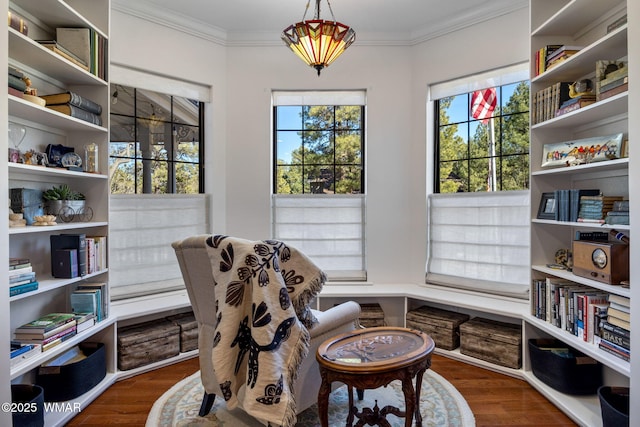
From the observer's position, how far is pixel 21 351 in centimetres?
197

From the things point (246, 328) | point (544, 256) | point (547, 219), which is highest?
point (547, 219)

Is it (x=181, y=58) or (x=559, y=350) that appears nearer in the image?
(x=559, y=350)

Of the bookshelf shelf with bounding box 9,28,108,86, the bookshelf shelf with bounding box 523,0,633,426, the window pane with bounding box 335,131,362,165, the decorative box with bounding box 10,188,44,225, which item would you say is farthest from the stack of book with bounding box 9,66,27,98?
the bookshelf shelf with bounding box 523,0,633,426

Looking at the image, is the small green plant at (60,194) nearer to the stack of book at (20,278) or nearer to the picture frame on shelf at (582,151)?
the stack of book at (20,278)

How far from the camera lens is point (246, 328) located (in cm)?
190

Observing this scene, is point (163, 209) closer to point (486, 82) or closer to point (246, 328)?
point (246, 328)

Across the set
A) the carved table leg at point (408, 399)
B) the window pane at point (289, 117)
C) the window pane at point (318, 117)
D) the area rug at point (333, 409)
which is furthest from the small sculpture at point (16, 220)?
the window pane at point (318, 117)

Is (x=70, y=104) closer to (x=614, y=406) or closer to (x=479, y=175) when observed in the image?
(x=479, y=175)

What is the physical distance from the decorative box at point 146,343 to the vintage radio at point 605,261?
10.1 ft

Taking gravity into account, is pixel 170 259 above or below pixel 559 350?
above

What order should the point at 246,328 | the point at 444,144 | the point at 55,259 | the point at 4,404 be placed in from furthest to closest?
1. the point at 444,144
2. the point at 55,259
3. the point at 246,328
4. the point at 4,404

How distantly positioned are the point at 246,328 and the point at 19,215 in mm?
1487

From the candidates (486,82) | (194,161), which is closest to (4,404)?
(194,161)

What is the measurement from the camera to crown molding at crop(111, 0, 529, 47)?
3.17 meters
